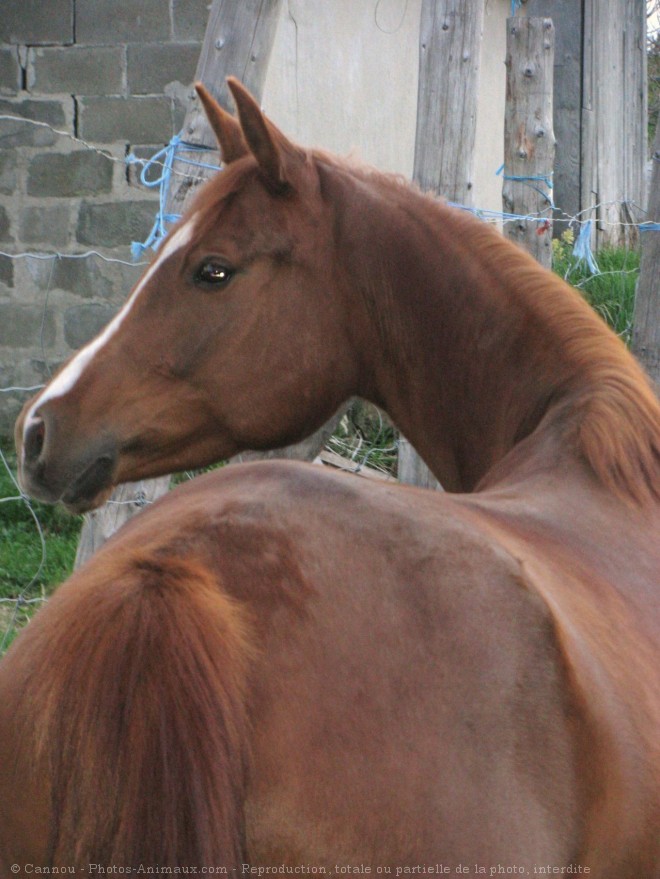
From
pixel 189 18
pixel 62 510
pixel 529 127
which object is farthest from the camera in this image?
pixel 189 18

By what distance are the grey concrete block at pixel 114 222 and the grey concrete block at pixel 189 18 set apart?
0.92 m

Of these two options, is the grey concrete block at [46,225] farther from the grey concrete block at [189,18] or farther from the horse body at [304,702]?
the horse body at [304,702]

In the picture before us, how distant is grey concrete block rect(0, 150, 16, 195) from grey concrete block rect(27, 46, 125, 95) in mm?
403

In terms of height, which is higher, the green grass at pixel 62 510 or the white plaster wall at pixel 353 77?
the white plaster wall at pixel 353 77

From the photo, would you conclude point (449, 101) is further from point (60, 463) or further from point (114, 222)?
point (114, 222)

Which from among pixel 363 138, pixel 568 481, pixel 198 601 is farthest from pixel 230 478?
pixel 363 138

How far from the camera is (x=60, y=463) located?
2342mm

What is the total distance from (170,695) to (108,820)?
0.49ft

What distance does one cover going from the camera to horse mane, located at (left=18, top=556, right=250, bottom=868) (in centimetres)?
116

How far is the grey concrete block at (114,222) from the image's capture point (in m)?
6.15

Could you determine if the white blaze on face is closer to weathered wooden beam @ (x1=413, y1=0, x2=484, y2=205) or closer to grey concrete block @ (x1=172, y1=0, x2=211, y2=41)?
weathered wooden beam @ (x1=413, y1=0, x2=484, y2=205)

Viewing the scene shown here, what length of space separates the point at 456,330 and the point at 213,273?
21.5 inches

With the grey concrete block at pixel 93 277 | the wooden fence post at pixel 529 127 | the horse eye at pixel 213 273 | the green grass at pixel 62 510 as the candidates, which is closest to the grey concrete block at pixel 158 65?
the grey concrete block at pixel 93 277

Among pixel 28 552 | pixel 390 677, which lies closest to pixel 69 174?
pixel 28 552
